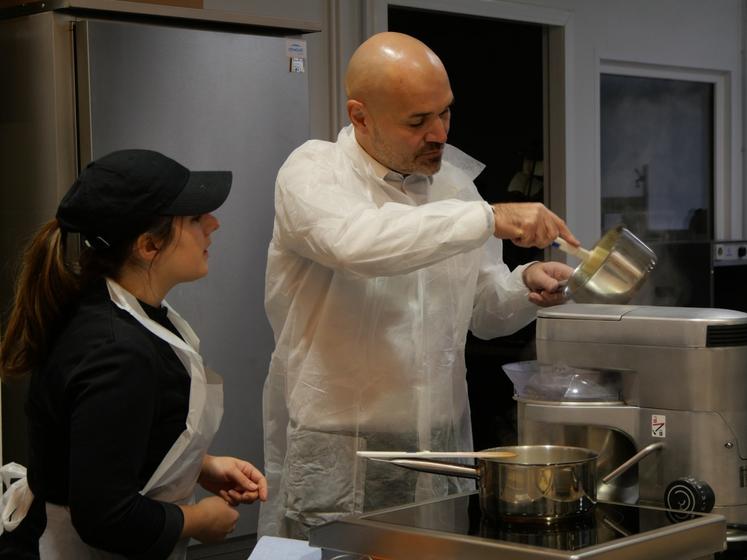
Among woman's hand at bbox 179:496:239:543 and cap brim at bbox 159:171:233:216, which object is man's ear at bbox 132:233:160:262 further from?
woman's hand at bbox 179:496:239:543

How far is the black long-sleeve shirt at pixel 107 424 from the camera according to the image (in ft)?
4.56

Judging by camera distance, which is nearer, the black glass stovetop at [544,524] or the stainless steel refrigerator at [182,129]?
the black glass stovetop at [544,524]

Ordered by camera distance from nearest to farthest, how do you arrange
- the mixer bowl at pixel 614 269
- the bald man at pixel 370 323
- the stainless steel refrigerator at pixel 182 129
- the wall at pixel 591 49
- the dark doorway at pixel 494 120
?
the mixer bowl at pixel 614 269, the bald man at pixel 370 323, the stainless steel refrigerator at pixel 182 129, the wall at pixel 591 49, the dark doorway at pixel 494 120

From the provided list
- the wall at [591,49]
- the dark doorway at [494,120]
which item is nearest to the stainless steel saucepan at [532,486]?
the wall at [591,49]

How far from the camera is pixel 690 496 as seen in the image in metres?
1.57

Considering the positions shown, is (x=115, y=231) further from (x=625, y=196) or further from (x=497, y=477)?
(x=625, y=196)

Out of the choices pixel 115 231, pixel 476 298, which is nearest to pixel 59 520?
pixel 115 231

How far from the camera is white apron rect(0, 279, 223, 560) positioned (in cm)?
152

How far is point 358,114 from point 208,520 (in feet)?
3.01

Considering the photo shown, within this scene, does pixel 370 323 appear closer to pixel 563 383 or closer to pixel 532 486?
pixel 563 383

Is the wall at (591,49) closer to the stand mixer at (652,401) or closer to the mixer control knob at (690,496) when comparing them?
the stand mixer at (652,401)

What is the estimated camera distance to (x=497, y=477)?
1.43 meters

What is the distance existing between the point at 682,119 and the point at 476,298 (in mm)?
2960

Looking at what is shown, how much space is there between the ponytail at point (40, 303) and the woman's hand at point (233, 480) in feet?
1.11
